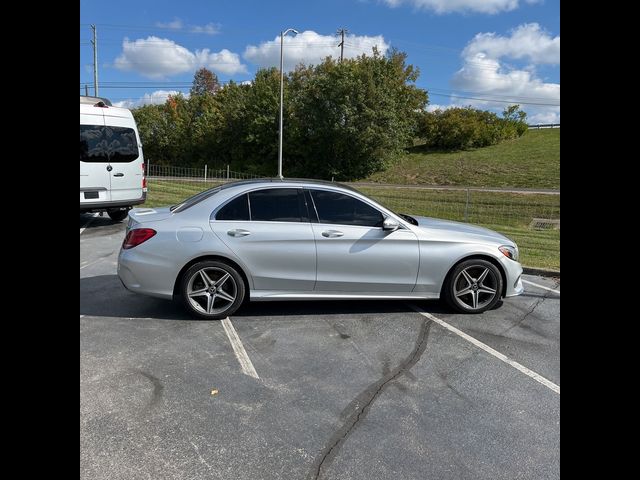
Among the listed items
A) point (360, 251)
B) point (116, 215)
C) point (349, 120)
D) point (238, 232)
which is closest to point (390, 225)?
point (360, 251)

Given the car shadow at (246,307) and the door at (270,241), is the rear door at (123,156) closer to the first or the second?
the car shadow at (246,307)

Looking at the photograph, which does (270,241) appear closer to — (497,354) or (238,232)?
(238,232)

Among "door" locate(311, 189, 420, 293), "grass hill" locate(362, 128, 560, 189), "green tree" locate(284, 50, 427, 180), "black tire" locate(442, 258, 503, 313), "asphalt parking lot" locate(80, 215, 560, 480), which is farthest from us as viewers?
"green tree" locate(284, 50, 427, 180)

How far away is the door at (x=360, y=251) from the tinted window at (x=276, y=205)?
0.70 feet

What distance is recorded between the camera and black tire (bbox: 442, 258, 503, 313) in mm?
5270

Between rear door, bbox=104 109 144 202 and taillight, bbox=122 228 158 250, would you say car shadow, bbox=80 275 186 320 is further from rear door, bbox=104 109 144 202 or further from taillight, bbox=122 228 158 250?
rear door, bbox=104 109 144 202

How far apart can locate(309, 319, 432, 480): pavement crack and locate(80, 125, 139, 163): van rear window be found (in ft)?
27.4

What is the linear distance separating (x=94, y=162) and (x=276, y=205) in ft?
21.5

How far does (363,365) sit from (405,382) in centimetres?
42

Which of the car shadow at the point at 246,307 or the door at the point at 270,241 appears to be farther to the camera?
the car shadow at the point at 246,307

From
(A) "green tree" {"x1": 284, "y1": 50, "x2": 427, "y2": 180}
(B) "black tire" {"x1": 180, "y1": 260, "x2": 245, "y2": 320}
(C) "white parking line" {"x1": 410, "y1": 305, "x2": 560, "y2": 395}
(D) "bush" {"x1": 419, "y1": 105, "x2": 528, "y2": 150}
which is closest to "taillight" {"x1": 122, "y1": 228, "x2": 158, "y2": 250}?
(B) "black tire" {"x1": 180, "y1": 260, "x2": 245, "y2": 320}

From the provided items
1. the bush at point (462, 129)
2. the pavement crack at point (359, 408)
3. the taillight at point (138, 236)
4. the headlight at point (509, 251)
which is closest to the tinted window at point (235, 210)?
the taillight at point (138, 236)

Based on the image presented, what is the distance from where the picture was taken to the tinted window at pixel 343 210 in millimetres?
5164

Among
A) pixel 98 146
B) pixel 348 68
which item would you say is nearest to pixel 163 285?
pixel 98 146
